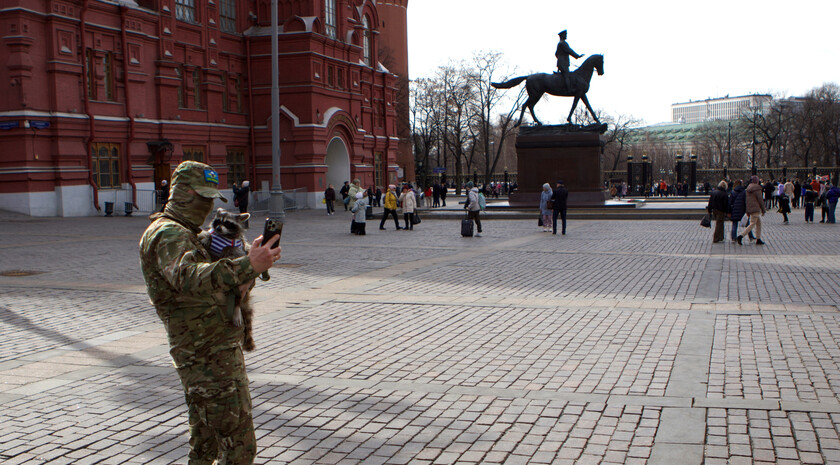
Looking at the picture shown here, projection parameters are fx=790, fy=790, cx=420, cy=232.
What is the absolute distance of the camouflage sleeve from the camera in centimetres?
349

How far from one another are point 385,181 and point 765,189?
25.7 m

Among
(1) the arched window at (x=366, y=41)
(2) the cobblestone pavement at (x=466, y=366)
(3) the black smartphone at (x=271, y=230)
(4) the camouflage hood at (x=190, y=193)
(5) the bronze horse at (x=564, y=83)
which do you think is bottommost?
(2) the cobblestone pavement at (x=466, y=366)

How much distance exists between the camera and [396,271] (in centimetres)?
1440

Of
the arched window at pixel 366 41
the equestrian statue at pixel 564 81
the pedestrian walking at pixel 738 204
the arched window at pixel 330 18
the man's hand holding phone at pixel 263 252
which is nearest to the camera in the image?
the man's hand holding phone at pixel 263 252

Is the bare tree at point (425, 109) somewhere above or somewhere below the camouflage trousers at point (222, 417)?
above

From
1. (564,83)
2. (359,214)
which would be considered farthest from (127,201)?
(564,83)

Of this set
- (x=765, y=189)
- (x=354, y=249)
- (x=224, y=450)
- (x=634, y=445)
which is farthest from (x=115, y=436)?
(x=765, y=189)

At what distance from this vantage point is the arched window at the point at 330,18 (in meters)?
46.0

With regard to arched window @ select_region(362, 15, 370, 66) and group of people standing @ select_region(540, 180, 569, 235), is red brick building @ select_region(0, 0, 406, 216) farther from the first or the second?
group of people standing @ select_region(540, 180, 569, 235)

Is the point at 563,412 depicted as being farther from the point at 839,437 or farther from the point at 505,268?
the point at 505,268

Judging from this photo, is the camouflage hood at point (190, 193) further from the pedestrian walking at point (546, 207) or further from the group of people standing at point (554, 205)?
the pedestrian walking at point (546, 207)

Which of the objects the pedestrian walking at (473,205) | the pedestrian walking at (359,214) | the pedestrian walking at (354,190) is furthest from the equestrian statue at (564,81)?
the pedestrian walking at (359,214)

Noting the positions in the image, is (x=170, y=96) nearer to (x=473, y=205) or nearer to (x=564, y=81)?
(x=564, y=81)

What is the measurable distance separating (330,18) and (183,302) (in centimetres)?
4491
